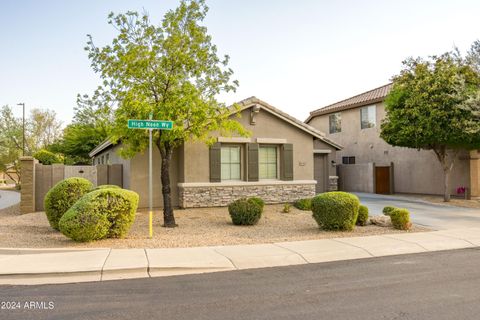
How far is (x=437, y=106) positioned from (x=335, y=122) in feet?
37.8

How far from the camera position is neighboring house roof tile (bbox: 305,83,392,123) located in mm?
24866

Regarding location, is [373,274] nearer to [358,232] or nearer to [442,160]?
[358,232]

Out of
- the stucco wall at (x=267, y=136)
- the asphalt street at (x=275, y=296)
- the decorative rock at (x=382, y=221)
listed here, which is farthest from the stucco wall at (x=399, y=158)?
the asphalt street at (x=275, y=296)

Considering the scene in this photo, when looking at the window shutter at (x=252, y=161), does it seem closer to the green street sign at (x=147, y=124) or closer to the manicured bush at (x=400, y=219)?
the manicured bush at (x=400, y=219)

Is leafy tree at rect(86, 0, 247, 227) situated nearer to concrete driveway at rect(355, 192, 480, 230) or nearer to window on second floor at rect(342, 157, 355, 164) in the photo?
concrete driveway at rect(355, 192, 480, 230)

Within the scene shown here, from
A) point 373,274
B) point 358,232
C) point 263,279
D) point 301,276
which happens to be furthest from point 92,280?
point 358,232

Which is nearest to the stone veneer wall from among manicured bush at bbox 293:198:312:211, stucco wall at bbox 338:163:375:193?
manicured bush at bbox 293:198:312:211

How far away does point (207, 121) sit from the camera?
480 inches

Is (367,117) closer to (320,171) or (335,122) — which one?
(335,122)

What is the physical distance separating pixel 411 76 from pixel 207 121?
11.7 meters

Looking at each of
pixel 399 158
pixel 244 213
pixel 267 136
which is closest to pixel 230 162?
pixel 267 136

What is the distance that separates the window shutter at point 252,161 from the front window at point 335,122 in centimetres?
1333

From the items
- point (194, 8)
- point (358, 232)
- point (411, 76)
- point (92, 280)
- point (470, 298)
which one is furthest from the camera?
point (411, 76)

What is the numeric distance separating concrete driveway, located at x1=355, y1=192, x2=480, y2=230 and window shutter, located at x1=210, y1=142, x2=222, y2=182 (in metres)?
6.14
